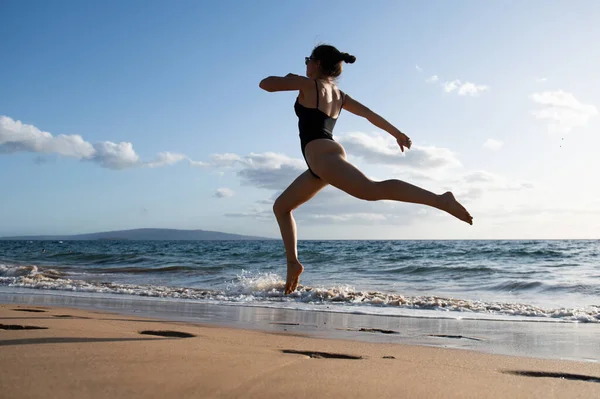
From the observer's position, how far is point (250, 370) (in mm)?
1983

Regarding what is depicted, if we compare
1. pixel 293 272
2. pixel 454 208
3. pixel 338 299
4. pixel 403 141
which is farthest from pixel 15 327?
pixel 338 299

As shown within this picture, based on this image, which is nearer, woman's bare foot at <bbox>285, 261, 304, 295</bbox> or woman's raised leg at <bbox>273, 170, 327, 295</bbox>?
woman's raised leg at <bbox>273, 170, 327, 295</bbox>

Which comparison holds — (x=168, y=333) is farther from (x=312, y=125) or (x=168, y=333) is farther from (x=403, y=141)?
(x=403, y=141)

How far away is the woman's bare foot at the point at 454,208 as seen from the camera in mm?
3080

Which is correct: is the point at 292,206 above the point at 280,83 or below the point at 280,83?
below

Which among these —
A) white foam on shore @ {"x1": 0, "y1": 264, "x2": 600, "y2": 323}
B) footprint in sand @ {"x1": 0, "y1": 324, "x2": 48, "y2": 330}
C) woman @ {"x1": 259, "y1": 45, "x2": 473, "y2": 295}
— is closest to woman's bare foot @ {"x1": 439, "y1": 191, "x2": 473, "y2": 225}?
woman @ {"x1": 259, "y1": 45, "x2": 473, "y2": 295}

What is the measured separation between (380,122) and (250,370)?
7.86ft

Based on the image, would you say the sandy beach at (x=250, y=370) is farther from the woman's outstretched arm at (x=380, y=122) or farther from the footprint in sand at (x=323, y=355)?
the woman's outstretched arm at (x=380, y=122)

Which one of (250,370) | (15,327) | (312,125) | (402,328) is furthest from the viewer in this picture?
(402,328)

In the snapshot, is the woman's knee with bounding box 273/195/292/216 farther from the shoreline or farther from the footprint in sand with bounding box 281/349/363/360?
the footprint in sand with bounding box 281/349/363/360

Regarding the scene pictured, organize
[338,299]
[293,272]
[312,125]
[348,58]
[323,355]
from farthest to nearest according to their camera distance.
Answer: [338,299]
[293,272]
[348,58]
[312,125]
[323,355]

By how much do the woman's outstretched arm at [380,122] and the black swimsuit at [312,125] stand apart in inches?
17.4

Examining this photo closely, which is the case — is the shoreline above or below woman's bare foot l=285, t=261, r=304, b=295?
below

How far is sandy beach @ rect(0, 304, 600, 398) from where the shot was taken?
1686 mm
